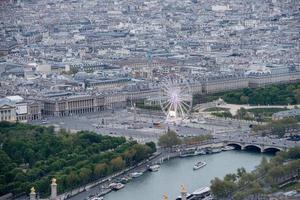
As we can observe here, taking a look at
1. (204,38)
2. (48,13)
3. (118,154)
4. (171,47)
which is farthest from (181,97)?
(48,13)

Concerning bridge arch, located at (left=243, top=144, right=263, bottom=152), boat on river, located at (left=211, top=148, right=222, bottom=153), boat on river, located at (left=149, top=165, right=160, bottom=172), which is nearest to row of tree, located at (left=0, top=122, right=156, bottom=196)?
boat on river, located at (left=149, top=165, right=160, bottom=172)

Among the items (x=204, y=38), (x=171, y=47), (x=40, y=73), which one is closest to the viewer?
(x=40, y=73)

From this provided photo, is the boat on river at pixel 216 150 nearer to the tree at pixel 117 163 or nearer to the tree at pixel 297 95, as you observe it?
the tree at pixel 117 163

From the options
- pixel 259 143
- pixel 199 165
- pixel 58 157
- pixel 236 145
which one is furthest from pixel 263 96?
pixel 58 157

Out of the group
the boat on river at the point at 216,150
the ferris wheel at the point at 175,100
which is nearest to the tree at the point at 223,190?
the boat on river at the point at 216,150

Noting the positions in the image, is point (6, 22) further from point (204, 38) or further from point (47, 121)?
point (47, 121)

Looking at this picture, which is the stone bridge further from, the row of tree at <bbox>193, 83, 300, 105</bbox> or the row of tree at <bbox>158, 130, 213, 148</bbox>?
the row of tree at <bbox>193, 83, 300, 105</bbox>
